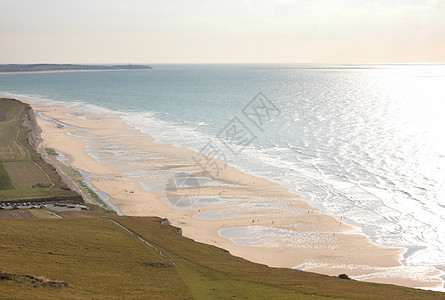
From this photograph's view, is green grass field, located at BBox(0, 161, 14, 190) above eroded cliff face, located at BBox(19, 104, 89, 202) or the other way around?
the other way around

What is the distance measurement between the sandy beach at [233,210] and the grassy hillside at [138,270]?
813 centimetres

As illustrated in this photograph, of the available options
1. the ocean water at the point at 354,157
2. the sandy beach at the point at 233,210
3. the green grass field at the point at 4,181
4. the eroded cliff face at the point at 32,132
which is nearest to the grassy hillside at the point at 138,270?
the sandy beach at the point at 233,210

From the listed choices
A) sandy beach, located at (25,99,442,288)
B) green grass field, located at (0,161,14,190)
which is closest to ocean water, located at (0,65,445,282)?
sandy beach, located at (25,99,442,288)

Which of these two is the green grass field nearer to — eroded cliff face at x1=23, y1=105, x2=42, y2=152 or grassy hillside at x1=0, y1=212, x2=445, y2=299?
grassy hillside at x1=0, y1=212, x2=445, y2=299

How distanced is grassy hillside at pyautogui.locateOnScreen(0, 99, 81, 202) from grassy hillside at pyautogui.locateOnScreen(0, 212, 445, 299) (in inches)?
681

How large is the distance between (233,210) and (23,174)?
42.7 metres

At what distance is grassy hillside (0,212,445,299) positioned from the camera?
38.2m

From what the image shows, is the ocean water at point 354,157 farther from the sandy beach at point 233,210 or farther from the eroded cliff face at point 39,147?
the eroded cliff face at point 39,147

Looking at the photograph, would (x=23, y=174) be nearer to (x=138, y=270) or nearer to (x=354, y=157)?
(x=138, y=270)

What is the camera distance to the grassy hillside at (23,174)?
71.2 metres

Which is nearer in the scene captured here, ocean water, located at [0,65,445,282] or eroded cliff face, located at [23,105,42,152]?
ocean water, located at [0,65,445,282]

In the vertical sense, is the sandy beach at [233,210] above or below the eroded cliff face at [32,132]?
below

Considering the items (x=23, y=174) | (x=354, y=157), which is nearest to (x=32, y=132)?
(x=23, y=174)

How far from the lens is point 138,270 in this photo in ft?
143
